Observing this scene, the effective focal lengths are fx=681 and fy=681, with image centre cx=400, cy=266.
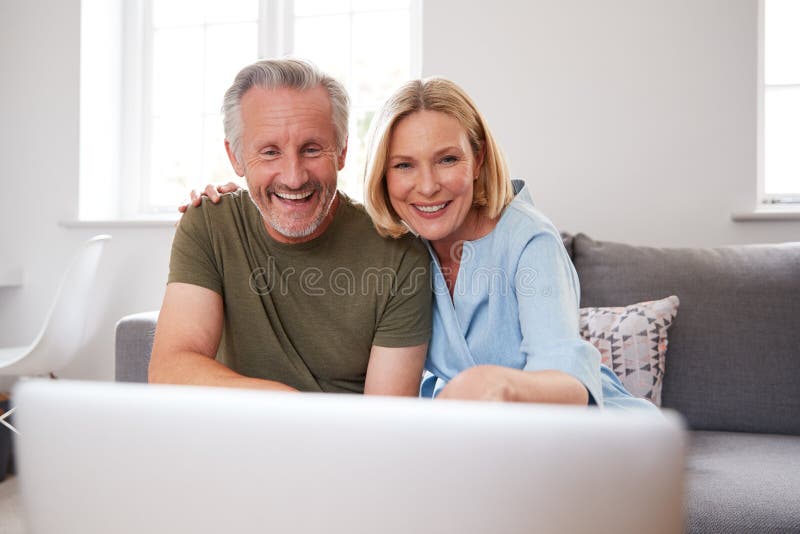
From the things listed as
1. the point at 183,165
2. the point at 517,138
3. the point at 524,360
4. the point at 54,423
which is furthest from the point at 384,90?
the point at 54,423

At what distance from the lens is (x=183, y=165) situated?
3373 mm

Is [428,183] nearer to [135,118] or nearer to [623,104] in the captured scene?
[623,104]

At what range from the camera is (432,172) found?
1216 millimetres

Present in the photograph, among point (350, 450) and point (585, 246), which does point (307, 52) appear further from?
point (350, 450)

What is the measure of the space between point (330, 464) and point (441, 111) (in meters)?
0.93

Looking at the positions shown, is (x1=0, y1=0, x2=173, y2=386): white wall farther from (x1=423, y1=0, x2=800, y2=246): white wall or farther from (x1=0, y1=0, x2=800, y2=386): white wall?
(x1=423, y1=0, x2=800, y2=246): white wall

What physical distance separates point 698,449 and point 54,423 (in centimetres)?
163

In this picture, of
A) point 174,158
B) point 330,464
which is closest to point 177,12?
point 174,158

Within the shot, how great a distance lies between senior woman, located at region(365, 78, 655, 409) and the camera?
116cm

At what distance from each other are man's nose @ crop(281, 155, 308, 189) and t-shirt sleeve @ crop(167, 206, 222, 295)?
20 cm

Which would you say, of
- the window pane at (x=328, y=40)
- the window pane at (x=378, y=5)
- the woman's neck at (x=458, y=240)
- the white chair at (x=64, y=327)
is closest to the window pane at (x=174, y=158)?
the window pane at (x=328, y=40)

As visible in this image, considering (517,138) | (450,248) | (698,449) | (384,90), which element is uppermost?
(384,90)

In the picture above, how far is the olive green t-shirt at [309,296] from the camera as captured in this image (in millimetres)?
1280

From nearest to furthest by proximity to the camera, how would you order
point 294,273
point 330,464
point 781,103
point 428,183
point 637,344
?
1. point 330,464
2. point 428,183
3. point 294,273
4. point 637,344
5. point 781,103
